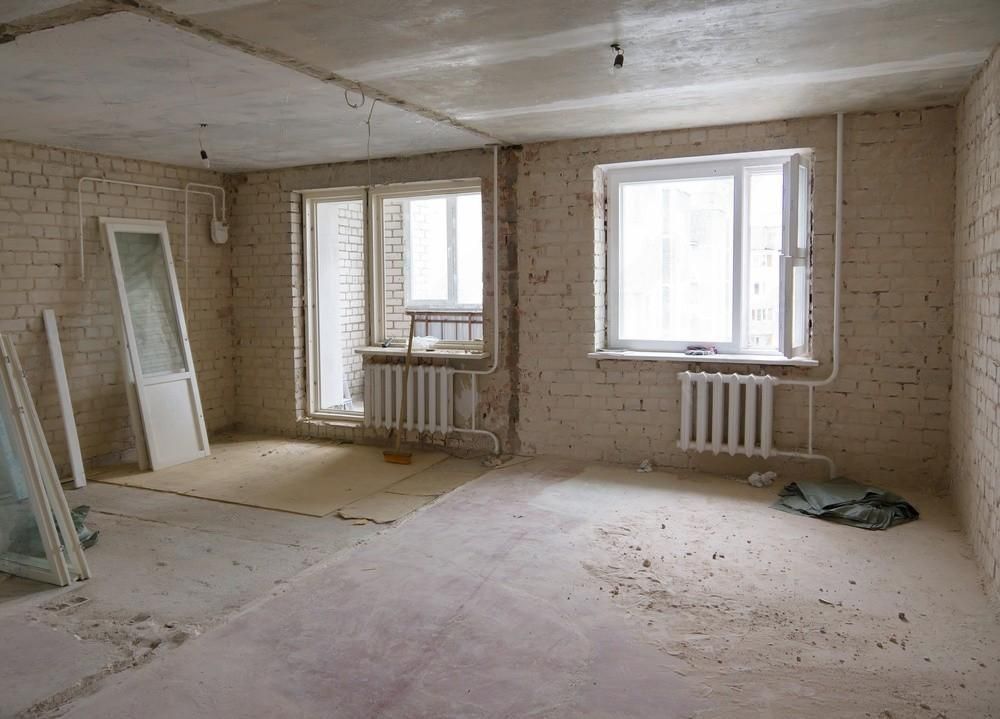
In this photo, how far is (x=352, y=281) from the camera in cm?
723

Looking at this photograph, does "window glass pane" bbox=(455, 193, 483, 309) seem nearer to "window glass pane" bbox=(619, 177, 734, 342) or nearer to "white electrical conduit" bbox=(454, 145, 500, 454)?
"white electrical conduit" bbox=(454, 145, 500, 454)

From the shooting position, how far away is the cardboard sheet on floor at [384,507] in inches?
170

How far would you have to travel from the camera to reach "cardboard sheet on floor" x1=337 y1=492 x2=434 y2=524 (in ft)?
14.2

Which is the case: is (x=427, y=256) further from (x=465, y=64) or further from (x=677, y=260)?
(x=465, y=64)

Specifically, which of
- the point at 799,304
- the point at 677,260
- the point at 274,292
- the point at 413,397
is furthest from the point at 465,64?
the point at 274,292

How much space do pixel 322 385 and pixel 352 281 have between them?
1.16 meters

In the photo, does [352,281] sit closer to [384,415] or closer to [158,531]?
[384,415]

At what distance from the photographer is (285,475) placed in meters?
5.31

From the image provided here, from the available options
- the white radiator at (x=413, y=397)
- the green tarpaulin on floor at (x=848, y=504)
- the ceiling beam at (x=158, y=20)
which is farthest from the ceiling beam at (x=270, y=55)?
the green tarpaulin on floor at (x=848, y=504)

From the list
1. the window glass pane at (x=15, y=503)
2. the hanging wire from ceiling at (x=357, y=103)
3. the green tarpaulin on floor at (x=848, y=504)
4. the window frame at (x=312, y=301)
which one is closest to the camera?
the window glass pane at (x=15, y=503)

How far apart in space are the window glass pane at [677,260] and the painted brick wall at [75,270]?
3877mm

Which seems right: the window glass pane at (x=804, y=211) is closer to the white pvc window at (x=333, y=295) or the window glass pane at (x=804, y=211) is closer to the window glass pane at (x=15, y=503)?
the white pvc window at (x=333, y=295)

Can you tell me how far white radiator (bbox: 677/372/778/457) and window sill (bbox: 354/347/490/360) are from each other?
165 centimetres

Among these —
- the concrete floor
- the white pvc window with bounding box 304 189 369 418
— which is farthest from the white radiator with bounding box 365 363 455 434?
the concrete floor
